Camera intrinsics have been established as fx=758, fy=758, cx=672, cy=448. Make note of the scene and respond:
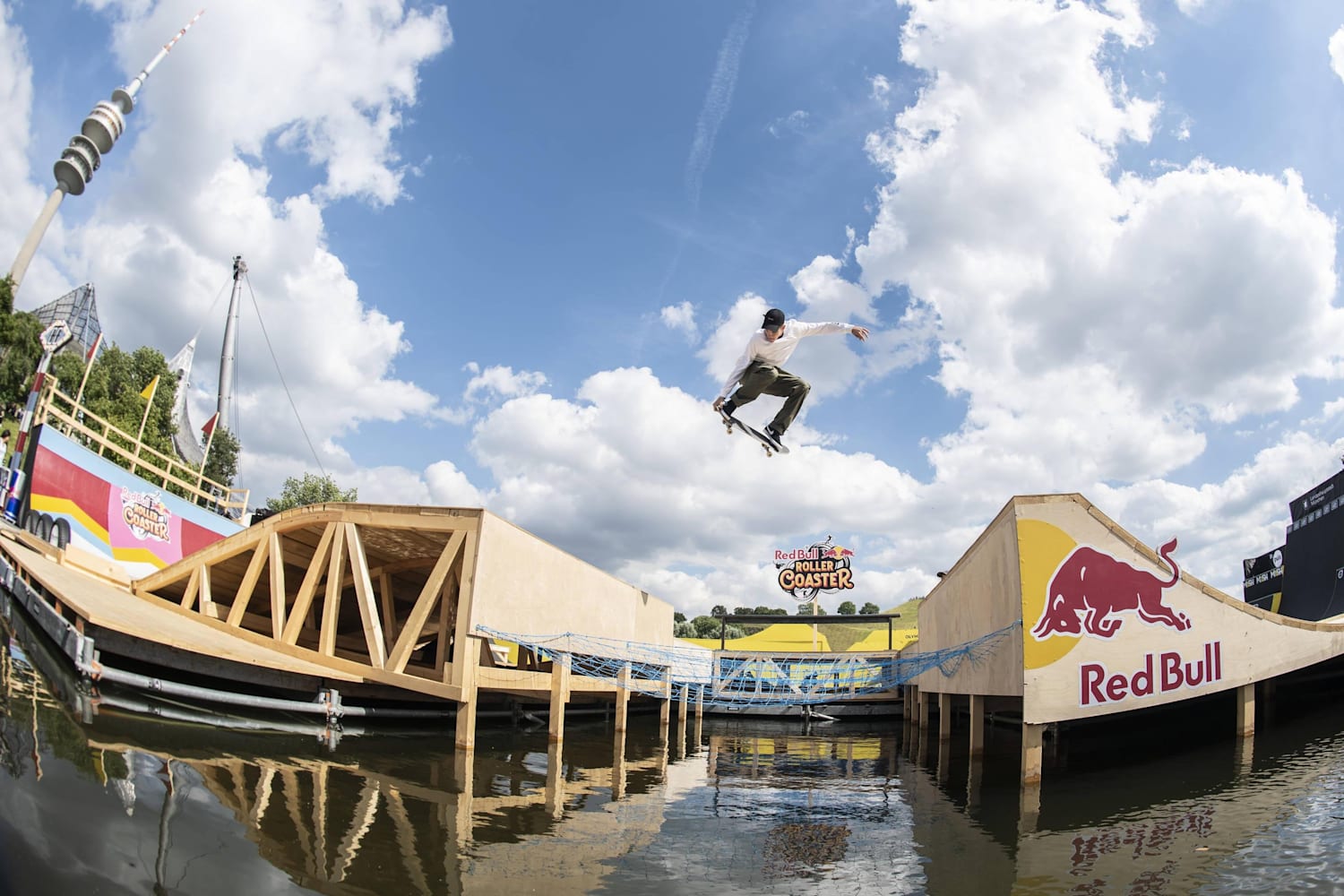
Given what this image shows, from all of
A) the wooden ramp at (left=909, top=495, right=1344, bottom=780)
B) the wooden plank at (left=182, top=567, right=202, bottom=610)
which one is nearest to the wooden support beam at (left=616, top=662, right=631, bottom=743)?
the wooden ramp at (left=909, top=495, right=1344, bottom=780)

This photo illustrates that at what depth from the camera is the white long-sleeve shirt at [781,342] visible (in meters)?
9.47

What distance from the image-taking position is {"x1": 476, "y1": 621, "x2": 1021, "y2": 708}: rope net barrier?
18625mm

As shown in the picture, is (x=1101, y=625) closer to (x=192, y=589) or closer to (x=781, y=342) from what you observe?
(x=781, y=342)

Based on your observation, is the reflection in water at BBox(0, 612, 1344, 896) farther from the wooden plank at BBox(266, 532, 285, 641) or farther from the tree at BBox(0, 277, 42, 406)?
the tree at BBox(0, 277, 42, 406)

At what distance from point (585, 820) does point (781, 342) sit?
712 cm

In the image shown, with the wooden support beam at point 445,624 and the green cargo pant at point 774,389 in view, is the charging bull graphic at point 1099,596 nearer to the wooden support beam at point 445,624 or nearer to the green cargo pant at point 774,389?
the green cargo pant at point 774,389

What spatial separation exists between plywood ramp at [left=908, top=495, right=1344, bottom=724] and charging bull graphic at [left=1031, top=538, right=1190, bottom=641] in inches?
0.6

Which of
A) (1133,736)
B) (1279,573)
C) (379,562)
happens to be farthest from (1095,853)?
(1279,573)

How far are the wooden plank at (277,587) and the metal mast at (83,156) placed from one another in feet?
128

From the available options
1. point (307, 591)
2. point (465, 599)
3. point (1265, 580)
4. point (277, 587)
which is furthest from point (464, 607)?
point (1265, 580)

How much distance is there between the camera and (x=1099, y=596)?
524 inches

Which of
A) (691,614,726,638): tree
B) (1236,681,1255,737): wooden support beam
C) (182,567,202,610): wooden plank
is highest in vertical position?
(182,567,202,610): wooden plank

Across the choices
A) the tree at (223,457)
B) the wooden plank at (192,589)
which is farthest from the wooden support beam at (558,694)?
the tree at (223,457)

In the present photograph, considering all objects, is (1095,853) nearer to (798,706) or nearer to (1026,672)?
(1026,672)
